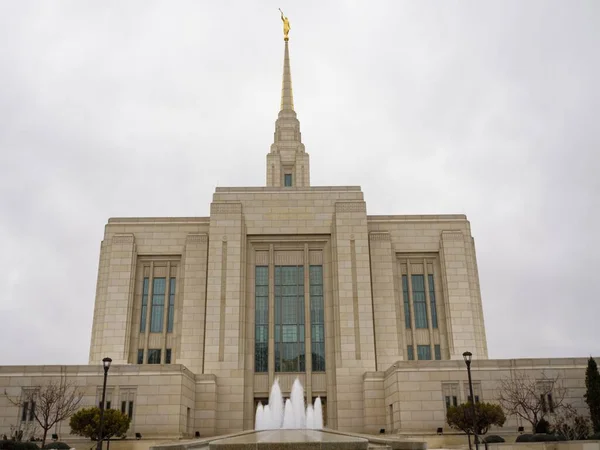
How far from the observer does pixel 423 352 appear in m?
45.9

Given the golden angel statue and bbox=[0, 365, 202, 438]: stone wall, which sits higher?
the golden angel statue

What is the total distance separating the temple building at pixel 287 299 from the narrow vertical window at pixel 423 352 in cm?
8

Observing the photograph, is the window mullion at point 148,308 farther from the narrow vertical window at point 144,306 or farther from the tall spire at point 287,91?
the tall spire at point 287,91

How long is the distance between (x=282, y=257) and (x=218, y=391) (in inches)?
438

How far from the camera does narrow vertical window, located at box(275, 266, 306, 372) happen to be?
44.3 m

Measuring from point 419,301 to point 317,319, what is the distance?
8.17m

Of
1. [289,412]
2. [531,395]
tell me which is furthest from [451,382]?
[289,412]

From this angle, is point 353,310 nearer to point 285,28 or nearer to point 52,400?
point 52,400

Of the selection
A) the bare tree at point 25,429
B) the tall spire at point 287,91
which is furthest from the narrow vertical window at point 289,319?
the tall spire at point 287,91

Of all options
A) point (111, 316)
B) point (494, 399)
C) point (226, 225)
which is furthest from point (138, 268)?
point (494, 399)

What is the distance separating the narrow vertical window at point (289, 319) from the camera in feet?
145

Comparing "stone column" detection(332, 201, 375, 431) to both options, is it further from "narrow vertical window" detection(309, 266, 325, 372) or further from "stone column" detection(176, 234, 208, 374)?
"stone column" detection(176, 234, 208, 374)

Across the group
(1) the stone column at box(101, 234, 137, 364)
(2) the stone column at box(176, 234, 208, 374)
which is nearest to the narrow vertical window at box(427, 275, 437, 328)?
(2) the stone column at box(176, 234, 208, 374)

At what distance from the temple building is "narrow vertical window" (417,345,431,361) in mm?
75
